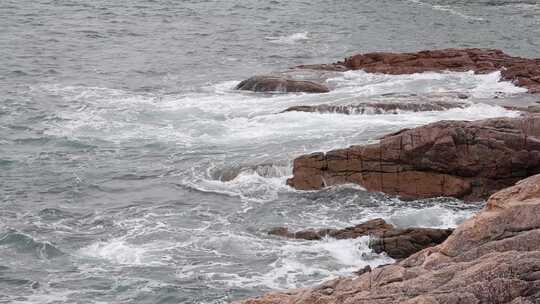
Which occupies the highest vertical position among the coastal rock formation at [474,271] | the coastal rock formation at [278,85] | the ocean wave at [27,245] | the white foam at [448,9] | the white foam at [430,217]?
the coastal rock formation at [474,271]

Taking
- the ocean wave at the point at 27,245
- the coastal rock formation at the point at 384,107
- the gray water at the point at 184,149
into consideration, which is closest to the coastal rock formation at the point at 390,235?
the gray water at the point at 184,149

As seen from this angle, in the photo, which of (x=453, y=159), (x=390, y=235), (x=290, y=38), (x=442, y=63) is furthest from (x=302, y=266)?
(x=290, y=38)

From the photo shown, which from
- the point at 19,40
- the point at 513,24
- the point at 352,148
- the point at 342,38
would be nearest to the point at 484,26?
the point at 513,24

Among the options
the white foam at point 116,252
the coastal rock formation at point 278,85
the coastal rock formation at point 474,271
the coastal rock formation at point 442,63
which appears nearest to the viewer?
the coastal rock formation at point 474,271

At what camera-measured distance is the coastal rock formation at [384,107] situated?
35281 mm

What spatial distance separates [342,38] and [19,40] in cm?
2188

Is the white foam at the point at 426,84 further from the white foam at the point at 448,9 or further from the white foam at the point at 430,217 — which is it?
the white foam at the point at 448,9

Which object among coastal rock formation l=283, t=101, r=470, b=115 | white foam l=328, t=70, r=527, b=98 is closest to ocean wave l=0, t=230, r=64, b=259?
coastal rock formation l=283, t=101, r=470, b=115

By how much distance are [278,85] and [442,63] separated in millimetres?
8944

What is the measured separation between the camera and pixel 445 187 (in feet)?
90.7

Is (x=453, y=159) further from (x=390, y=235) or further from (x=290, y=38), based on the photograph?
(x=290, y=38)

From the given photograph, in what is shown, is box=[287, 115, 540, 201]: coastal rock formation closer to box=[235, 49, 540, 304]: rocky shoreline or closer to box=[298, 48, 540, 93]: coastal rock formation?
box=[235, 49, 540, 304]: rocky shoreline

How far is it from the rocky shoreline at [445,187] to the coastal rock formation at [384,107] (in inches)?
1.7

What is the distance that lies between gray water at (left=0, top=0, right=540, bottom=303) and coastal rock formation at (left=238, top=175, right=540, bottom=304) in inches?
343
